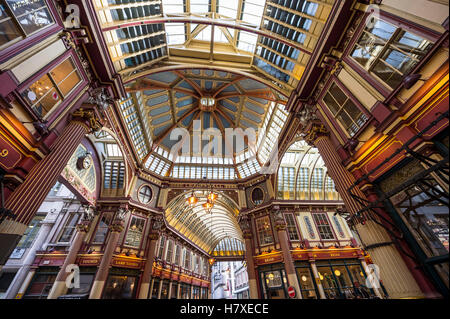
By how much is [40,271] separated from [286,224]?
77.8 feet

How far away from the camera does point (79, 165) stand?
1616 cm

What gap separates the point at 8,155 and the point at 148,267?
15.1 meters

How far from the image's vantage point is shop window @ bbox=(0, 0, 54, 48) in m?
6.09

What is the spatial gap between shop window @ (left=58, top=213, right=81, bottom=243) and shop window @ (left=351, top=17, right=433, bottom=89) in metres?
27.1

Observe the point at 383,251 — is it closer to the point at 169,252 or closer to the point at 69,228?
the point at 169,252

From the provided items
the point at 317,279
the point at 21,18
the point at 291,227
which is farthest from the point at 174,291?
the point at 21,18

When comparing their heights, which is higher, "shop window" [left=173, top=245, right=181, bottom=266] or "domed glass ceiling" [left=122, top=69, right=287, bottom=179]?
"domed glass ceiling" [left=122, top=69, right=287, bottom=179]

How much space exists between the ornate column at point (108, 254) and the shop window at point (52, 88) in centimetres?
1240

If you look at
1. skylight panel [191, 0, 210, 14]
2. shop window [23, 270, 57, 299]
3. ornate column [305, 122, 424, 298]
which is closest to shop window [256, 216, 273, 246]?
ornate column [305, 122, 424, 298]

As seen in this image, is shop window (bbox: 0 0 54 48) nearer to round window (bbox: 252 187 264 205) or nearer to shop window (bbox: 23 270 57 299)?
shop window (bbox: 23 270 57 299)

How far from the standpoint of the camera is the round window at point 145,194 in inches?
821

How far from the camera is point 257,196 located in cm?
2267

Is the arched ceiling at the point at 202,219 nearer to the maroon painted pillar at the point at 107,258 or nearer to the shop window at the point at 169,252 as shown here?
the shop window at the point at 169,252
